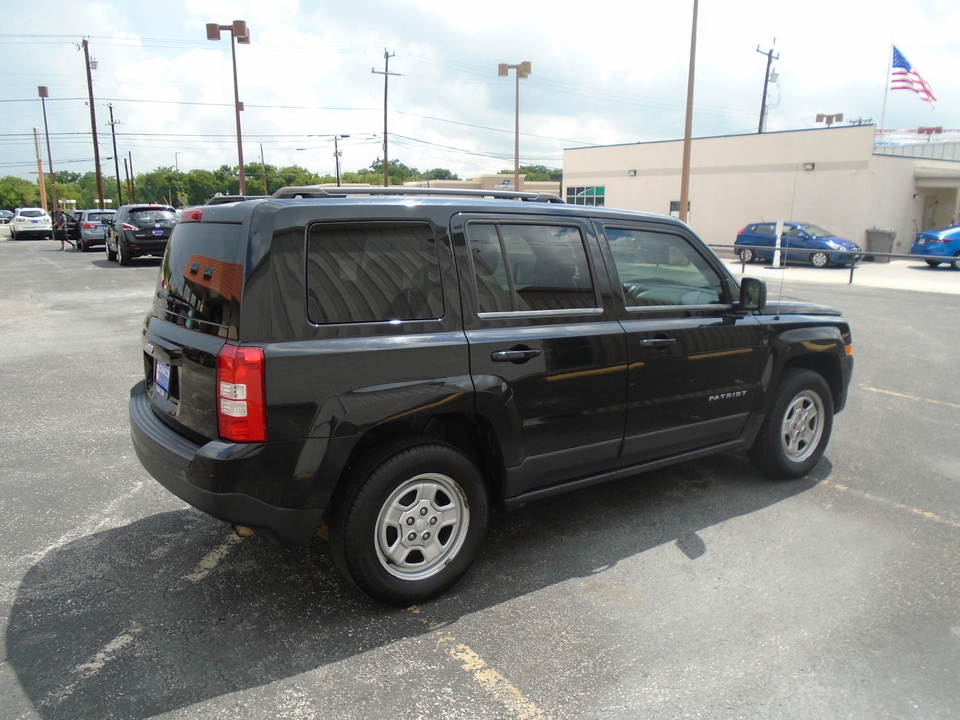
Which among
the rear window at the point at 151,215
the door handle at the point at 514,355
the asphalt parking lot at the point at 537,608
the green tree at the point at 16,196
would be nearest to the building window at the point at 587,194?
the rear window at the point at 151,215

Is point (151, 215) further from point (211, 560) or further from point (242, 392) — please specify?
point (242, 392)

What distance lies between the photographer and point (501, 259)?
11.7 ft

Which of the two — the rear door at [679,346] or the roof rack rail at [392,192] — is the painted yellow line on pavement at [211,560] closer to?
the roof rack rail at [392,192]

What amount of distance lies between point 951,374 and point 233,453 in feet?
28.1

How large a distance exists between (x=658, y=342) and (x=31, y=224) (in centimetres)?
4420

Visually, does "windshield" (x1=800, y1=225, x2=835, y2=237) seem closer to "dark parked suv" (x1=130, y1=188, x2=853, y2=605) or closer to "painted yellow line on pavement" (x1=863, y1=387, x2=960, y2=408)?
"painted yellow line on pavement" (x1=863, y1=387, x2=960, y2=408)

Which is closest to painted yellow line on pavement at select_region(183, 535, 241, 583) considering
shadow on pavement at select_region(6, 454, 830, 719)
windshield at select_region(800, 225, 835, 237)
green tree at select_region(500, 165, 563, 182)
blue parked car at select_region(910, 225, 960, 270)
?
shadow on pavement at select_region(6, 454, 830, 719)

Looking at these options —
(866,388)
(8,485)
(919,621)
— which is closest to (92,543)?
(8,485)

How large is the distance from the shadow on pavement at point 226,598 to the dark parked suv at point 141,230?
18538mm

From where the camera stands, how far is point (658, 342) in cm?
399

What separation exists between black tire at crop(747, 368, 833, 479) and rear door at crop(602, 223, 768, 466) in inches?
12.3

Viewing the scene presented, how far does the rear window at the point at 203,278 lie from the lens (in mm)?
2965

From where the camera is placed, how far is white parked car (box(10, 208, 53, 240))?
39.2 metres

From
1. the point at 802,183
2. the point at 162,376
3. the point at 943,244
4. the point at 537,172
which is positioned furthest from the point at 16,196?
the point at 162,376
